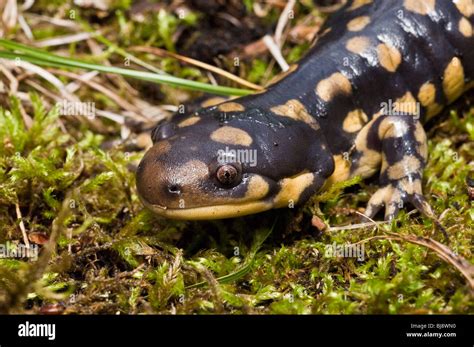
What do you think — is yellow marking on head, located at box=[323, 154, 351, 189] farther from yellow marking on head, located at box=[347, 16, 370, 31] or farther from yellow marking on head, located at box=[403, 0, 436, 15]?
yellow marking on head, located at box=[403, 0, 436, 15]

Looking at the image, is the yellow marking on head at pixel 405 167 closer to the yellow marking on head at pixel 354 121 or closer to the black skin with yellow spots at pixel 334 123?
the black skin with yellow spots at pixel 334 123

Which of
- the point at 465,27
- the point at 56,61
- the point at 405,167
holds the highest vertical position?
the point at 465,27

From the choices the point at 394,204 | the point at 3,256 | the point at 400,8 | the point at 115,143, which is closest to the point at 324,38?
the point at 400,8

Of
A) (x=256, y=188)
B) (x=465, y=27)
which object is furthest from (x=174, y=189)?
(x=465, y=27)

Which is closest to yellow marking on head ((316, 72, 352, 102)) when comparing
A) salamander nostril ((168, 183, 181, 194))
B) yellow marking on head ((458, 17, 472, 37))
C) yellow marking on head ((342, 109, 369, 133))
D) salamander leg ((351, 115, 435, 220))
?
yellow marking on head ((342, 109, 369, 133))

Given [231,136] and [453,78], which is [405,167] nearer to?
[453,78]

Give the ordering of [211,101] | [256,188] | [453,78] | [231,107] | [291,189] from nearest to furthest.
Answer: [256,188] < [291,189] < [231,107] < [453,78] < [211,101]

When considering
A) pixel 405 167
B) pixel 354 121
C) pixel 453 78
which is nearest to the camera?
pixel 405 167
